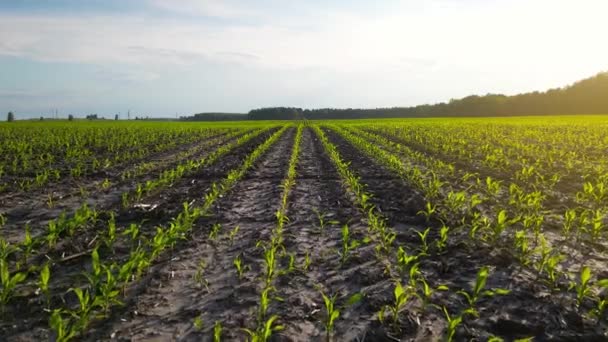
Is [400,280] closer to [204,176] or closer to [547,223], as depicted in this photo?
[547,223]

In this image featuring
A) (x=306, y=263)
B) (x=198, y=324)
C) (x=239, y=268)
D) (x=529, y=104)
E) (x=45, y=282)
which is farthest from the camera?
(x=529, y=104)

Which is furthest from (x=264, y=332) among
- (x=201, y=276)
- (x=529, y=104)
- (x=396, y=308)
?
(x=529, y=104)

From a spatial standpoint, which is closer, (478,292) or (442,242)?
(478,292)

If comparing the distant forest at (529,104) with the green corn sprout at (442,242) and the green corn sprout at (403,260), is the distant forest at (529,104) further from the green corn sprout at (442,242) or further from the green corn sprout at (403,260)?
the green corn sprout at (403,260)

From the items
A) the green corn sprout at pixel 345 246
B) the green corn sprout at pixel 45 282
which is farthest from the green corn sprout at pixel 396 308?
the green corn sprout at pixel 45 282

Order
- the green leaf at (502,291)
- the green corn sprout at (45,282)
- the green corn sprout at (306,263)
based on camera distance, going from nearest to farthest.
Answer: the green corn sprout at (45,282) < the green leaf at (502,291) < the green corn sprout at (306,263)

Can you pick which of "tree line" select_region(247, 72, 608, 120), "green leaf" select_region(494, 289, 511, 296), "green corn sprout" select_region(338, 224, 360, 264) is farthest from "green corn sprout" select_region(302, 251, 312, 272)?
"tree line" select_region(247, 72, 608, 120)

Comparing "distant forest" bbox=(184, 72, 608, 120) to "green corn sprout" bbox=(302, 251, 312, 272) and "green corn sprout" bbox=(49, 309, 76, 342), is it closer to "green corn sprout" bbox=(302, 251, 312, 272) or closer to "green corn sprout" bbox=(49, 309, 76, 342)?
"green corn sprout" bbox=(302, 251, 312, 272)

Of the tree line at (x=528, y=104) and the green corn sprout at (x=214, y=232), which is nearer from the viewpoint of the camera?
the green corn sprout at (x=214, y=232)

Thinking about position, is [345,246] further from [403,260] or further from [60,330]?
[60,330]

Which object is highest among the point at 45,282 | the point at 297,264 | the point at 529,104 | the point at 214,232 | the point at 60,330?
the point at 529,104

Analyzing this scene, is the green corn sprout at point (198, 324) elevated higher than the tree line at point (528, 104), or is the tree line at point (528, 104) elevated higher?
the tree line at point (528, 104)

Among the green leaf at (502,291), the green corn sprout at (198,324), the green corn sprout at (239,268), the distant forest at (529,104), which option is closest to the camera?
the green corn sprout at (198,324)

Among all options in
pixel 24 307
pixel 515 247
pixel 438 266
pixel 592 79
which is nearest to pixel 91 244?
pixel 24 307
